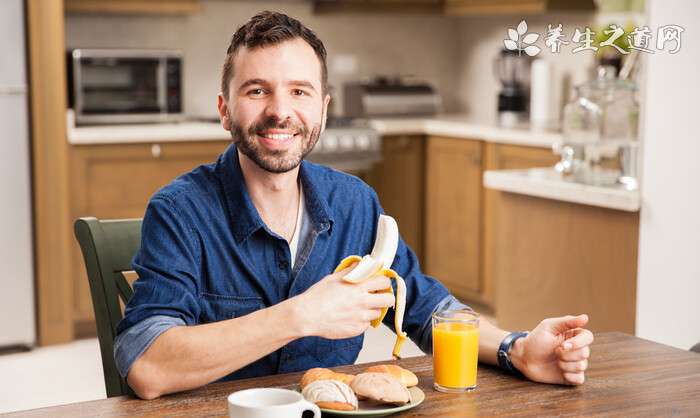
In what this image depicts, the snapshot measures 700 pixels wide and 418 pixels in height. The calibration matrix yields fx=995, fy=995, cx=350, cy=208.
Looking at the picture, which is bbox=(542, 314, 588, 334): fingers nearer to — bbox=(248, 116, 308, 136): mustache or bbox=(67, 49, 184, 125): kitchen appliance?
bbox=(248, 116, 308, 136): mustache

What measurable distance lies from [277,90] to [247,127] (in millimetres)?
76

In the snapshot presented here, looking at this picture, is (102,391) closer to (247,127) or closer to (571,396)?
(247,127)

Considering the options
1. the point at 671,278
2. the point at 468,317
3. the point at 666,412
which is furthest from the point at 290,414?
the point at 671,278

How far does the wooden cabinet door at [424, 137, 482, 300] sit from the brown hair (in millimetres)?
3131

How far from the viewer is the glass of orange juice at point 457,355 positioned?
1.41m

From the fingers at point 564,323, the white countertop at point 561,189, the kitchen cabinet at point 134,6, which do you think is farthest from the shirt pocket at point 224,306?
the kitchen cabinet at point 134,6

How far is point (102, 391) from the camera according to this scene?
141 inches

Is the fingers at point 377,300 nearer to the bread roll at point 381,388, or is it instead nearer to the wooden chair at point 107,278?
the bread roll at point 381,388

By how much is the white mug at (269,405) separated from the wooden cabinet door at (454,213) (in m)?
3.62

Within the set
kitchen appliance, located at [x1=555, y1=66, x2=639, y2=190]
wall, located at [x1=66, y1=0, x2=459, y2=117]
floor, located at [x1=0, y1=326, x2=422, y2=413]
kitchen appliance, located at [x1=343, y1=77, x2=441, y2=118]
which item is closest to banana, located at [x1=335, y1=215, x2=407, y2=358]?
kitchen appliance, located at [x1=555, y1=66, x2=639, y2=190]

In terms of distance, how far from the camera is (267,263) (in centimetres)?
165

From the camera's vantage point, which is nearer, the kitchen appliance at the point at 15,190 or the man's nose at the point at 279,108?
the man's nose at the point at 279,108

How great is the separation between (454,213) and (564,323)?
136 inches

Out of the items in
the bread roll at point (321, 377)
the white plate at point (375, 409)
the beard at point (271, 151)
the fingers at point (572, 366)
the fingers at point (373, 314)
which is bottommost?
the white plate at point (375, 409)
